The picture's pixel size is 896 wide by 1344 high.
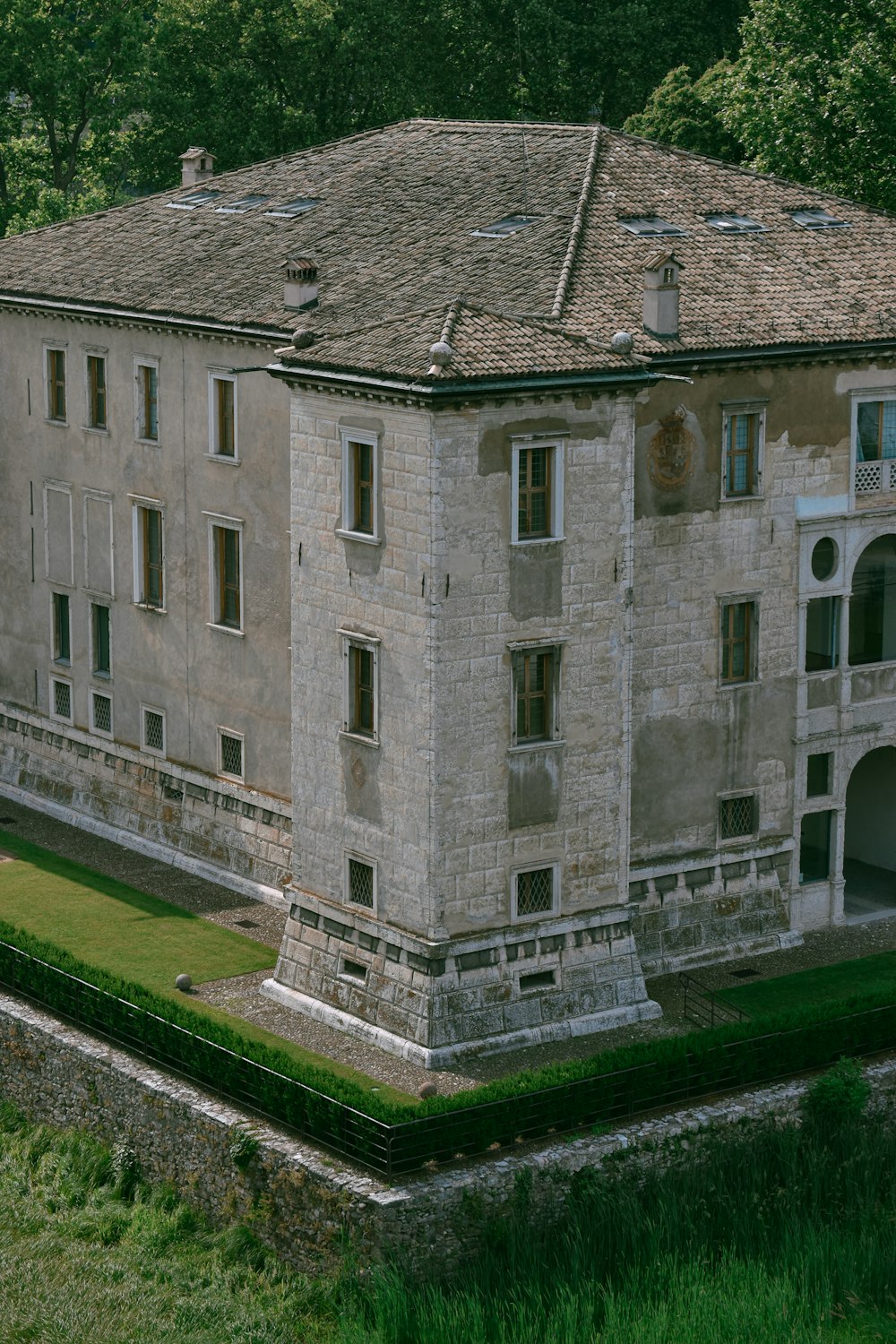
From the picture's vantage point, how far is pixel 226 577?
159 ft

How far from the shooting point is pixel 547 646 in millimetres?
40188

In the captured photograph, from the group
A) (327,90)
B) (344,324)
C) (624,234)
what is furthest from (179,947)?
(327,90)

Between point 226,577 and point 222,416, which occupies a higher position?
point 222,416

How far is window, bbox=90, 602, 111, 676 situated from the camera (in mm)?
52750

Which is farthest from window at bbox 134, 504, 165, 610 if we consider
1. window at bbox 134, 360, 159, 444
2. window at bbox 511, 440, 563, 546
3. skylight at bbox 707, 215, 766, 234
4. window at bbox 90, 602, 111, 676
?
skylight at bbox 707, 215, 766, 234

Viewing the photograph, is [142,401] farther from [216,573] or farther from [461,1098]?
[461,1098]

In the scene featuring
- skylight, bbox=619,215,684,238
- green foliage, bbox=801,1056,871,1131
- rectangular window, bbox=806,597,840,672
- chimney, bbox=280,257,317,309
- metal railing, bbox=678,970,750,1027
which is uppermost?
skylight, bbox=619,215,684,238

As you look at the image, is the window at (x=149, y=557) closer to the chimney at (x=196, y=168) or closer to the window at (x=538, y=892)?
the chimney at (x=196, y=168)

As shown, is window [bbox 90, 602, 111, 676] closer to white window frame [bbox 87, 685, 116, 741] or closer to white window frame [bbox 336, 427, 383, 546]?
white window frame [bbox 87, 685, 116, 741]

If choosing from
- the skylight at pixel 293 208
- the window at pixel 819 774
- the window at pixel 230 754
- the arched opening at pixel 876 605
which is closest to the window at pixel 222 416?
the skylight at pixel 293 208

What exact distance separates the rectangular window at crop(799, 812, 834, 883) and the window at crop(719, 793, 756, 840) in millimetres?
1882

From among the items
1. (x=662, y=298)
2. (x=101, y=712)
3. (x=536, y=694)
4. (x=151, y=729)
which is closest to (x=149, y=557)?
(x=151, y=729)

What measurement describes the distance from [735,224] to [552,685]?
1250 cm

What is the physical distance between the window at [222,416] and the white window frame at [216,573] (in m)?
1.39
